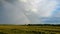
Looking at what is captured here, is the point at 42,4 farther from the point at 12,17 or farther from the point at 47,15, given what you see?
the point at 12,17

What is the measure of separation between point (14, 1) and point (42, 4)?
352 millimetres

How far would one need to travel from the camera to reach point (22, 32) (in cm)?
138

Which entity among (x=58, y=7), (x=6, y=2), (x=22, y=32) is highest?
(x=6, y=2)

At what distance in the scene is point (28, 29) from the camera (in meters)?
1.37

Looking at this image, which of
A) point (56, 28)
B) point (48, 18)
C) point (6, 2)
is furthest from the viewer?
point (6, 2)

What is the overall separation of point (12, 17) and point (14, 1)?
0.67ft

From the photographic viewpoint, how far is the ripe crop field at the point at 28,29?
4.39 ft

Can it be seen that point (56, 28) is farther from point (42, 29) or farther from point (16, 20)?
point (16, 20)

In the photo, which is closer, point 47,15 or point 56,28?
point 56,28

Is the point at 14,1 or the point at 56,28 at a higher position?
the point at 14,1

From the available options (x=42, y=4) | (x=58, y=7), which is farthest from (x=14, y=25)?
(x=58, y=7)

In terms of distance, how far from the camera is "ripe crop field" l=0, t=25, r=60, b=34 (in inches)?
52.7

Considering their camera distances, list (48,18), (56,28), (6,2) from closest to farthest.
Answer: (56,28)
(48,18)
(6,2)

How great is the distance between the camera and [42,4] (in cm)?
150
